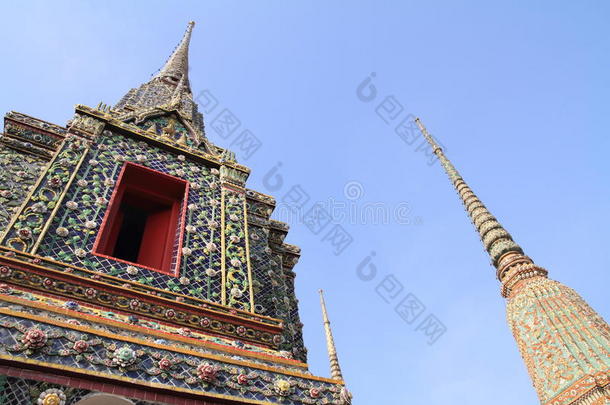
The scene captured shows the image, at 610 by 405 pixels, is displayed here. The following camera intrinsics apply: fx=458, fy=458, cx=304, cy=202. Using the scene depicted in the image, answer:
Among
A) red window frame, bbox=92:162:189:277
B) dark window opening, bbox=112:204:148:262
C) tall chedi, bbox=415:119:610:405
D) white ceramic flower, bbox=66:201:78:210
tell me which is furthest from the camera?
tall chedi, bbox=415:119:610:405

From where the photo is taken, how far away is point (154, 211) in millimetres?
7410

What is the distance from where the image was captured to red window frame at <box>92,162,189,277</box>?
5.91 metres

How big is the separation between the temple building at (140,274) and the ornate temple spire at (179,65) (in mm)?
5665

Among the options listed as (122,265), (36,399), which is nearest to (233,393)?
(36,399)

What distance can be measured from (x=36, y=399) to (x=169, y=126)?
6226 mm

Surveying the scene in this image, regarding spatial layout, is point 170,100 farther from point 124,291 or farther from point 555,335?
point 555,335

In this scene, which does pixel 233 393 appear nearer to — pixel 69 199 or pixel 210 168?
pixel 69 199

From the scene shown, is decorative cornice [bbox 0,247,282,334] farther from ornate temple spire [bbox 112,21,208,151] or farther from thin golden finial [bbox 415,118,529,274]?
thin golden finial [bbox 415,118,529,274]

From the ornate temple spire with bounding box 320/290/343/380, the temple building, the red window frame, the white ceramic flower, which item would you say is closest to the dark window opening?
the temple building

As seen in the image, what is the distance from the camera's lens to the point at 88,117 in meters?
6.99

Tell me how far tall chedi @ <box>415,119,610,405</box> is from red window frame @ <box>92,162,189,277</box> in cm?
752

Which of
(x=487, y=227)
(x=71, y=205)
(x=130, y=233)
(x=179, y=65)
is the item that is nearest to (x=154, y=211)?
(x=130, y=233)

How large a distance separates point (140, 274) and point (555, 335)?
8231mm

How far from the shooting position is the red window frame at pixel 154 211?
5906mm
